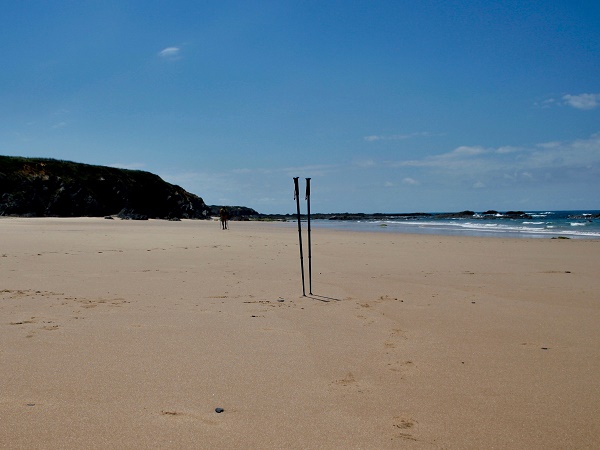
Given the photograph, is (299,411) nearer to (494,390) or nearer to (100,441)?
(100,441)

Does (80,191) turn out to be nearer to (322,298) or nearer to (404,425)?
(322,298)

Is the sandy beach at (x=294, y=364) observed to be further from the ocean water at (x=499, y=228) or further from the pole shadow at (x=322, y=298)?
the ocean water at (x=499, y=228)

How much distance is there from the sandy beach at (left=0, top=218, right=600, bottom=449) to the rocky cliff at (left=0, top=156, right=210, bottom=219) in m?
39.4

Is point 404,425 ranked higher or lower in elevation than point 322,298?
lower

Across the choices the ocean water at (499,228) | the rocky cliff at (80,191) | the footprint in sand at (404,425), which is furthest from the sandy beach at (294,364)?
the rocky cliff at (80,191)

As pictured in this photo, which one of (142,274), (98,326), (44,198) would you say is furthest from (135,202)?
(98,326)

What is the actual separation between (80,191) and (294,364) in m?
48.4

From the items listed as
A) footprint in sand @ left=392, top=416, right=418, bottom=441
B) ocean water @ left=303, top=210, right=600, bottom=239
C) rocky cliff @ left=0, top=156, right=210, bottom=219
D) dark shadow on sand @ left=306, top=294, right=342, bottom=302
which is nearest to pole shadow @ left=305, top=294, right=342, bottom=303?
dark shadow on sand @ left=306, top=294, right=342, bottom=302

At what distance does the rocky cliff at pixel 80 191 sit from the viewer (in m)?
41.4

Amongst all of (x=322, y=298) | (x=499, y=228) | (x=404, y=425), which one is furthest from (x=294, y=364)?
(x=499, y=228)

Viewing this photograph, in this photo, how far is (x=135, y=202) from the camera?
53688 millimetres

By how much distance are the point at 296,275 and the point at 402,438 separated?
19.6 ft

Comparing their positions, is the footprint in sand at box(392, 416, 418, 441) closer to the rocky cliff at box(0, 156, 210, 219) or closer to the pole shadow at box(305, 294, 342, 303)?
the pole shadow at box(305, 294, 342, 303)

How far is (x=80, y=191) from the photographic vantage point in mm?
46125
